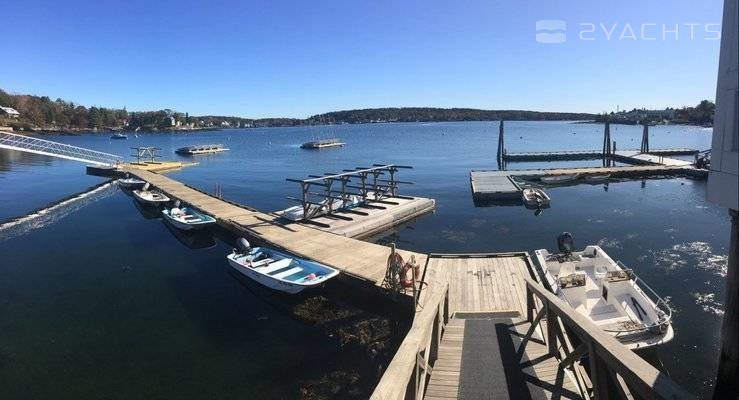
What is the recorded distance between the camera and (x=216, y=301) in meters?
17.5

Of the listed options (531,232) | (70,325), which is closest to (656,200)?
(531,232)

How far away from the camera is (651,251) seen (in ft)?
75.6

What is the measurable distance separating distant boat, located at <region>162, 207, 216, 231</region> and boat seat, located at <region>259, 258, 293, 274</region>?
10035 millimetres

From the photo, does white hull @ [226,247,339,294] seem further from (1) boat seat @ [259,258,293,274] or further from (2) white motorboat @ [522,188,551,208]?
(2) white motorboat @ [522,188,551,208]

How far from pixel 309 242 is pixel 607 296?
508 inches

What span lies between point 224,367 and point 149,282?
9.02 metres

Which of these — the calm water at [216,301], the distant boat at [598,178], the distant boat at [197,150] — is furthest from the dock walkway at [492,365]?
the distant boat at [197,150]

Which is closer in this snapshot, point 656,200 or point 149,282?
point 149,282

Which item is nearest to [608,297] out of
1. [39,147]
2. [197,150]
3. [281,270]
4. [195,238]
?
[281,270]

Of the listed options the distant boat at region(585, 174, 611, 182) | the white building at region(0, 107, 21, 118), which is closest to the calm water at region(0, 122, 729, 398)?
the distant boat at region(585, 174, 611, 182)

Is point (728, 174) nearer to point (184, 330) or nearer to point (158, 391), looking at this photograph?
point (158, 391)

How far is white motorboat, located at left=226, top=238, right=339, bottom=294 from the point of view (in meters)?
16.8

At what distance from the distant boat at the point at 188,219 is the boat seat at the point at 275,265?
32.9 feet

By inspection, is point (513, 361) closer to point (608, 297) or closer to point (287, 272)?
point (608, 297)
